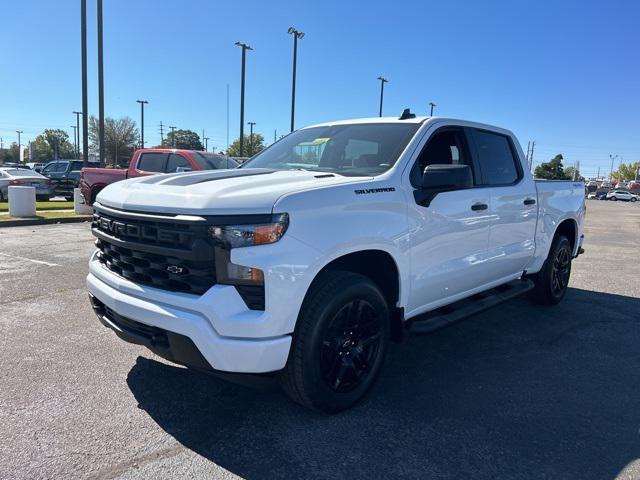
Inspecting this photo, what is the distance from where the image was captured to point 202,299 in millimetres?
2627

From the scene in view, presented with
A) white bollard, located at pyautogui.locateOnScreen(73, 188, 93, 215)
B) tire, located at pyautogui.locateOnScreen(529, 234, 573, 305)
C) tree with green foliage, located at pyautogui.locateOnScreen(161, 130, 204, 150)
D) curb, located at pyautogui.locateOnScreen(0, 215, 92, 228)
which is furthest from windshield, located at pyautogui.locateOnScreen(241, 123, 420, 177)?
tree with green foliage, located at pyautogui.locateOnScreen(161, 130, 204, 150)

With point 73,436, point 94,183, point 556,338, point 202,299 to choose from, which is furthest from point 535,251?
point 94,183

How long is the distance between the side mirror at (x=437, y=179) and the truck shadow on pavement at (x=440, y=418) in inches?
53.8

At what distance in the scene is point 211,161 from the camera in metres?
12.1

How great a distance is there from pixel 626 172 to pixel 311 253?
582ft

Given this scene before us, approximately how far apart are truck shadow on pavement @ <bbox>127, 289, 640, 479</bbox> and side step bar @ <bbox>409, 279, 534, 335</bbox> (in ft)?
1.36

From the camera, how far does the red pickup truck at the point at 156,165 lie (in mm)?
11969

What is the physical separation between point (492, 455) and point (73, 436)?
2.34 metres

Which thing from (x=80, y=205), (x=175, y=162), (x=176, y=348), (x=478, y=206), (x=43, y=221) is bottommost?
(x=43, y=221)

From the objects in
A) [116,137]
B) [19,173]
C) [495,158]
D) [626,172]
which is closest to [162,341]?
[495,158]

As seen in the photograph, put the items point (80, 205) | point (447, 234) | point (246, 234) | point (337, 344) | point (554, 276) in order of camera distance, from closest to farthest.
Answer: point (246, 234), point (337, 344), point (447, 234), point (554, 276), point (80, 205)

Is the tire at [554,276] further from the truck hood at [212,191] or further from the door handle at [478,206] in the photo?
the truck hood at [212,191]

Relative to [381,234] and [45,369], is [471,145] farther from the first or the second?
[45,369]

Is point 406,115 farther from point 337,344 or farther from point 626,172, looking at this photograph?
point 626,172
